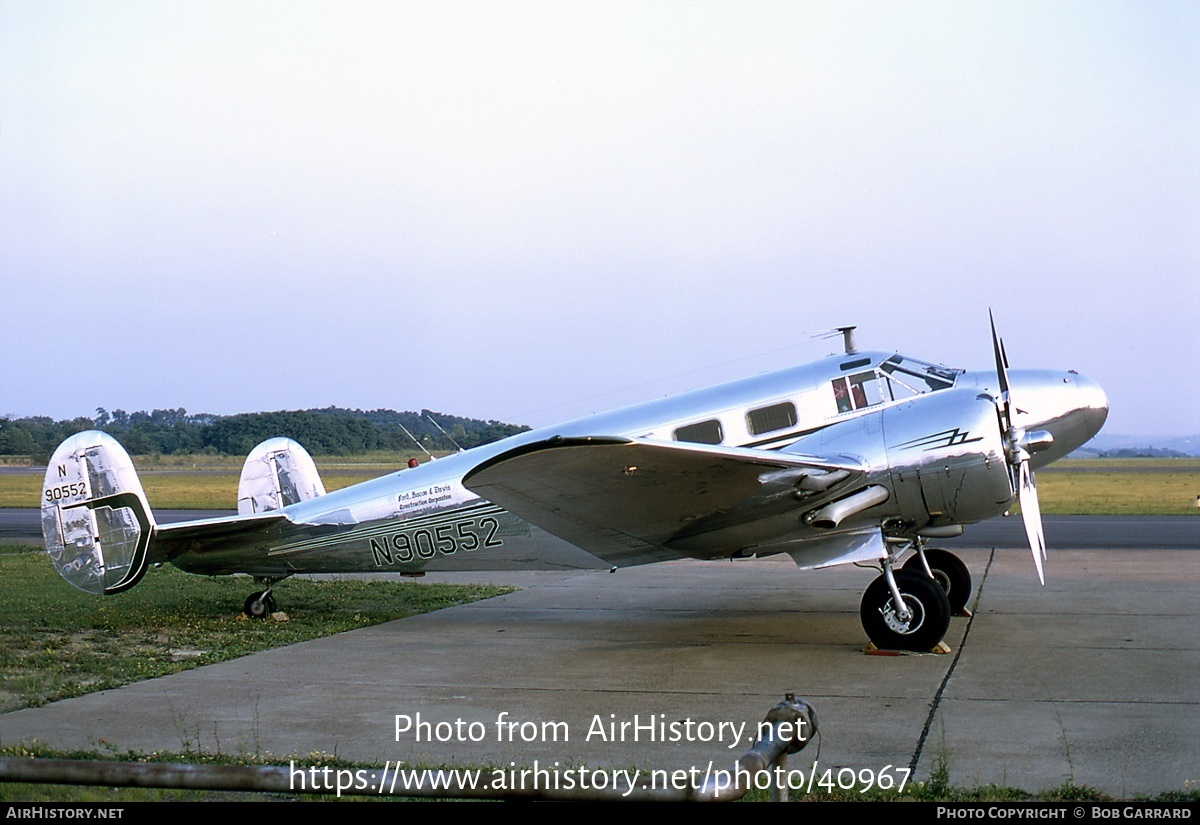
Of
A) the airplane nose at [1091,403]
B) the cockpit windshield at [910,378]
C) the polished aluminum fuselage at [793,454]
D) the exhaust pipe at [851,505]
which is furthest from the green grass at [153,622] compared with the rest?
the airplane nose at [1091,403]

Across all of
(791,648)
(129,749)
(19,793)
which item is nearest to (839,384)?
(791,648)

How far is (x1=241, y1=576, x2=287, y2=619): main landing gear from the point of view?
12.5 m

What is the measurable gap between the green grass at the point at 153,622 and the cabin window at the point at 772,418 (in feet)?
16.9

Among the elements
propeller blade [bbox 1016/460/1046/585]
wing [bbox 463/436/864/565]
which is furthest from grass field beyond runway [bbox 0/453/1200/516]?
propeller blade [bbox 1016/460/1046/585]

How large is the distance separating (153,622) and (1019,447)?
9.60 meters

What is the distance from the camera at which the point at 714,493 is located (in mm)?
9797

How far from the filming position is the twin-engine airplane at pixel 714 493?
9.48 m

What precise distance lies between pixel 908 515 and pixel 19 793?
7447mm

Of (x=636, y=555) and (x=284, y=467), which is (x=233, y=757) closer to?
(x=636, y=555)

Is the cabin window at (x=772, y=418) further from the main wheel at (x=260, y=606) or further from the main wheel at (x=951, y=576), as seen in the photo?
the main wheel at (x=260, y=606)

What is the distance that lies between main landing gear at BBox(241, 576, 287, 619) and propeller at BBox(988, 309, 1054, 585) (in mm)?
8314

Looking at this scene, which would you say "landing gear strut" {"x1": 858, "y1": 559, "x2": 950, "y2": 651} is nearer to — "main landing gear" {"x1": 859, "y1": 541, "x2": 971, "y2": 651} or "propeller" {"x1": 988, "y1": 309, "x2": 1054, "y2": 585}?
"main landing gear" {"x1": 859, "y1": 541, "x2": 971, "y2": 651}

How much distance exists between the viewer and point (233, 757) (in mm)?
6371

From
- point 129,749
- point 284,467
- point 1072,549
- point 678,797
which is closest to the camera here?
point 678,797
